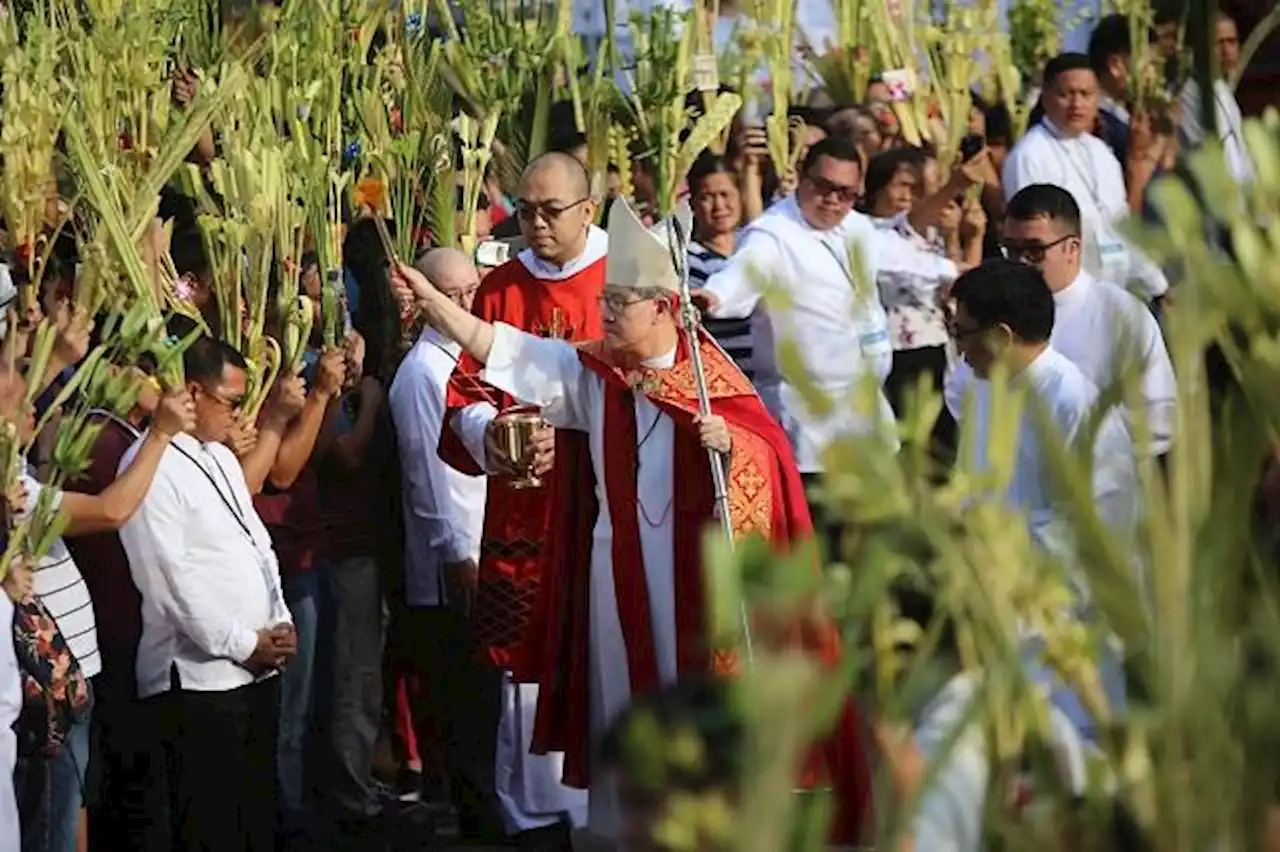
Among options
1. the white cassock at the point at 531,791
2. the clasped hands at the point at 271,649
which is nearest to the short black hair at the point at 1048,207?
the white cassock at the point at 531,791

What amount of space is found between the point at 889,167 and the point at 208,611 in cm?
333

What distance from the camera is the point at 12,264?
6.75 m

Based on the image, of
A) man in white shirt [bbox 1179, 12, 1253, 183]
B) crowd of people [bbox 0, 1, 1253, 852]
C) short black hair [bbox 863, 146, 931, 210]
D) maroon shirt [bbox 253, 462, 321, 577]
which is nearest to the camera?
crowd of people [bbox 0, 1, 1253, 852]

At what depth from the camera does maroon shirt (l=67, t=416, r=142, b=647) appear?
6.41 m

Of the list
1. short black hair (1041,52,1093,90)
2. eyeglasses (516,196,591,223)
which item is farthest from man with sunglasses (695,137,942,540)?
short black hair (1041,52,1093,90)

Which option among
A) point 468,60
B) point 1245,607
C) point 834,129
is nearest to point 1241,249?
point 1245,607

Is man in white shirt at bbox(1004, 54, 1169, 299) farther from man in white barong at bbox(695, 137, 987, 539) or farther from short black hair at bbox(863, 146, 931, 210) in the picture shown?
man in white barong at bbox(695, 137, 987, 539)

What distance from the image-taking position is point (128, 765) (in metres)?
6.45

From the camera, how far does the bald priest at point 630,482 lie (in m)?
6.54

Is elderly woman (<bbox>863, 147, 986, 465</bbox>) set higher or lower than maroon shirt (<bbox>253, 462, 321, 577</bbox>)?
higher

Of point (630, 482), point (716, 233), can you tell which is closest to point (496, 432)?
point (630, 482)

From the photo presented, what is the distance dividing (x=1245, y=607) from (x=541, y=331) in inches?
201

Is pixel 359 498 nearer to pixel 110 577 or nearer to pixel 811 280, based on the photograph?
pixel 811 280

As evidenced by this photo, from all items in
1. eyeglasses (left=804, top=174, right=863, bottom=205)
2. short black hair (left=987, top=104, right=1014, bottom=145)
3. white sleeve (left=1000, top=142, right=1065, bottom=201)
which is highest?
short black hair (left=987, top=104, right=1014, bottom=145)
